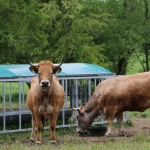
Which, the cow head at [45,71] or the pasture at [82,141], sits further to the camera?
the cow head at [45,71]

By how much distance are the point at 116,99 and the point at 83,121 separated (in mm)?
1127

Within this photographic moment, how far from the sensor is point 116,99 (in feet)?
46.2

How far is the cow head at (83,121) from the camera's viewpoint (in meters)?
14.2

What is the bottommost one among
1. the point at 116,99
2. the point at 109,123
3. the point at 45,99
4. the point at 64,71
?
the point at 109,123

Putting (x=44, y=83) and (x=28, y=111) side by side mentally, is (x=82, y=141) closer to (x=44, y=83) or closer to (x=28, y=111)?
(x=44, y=83)

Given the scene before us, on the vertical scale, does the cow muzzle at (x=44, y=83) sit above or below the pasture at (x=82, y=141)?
above

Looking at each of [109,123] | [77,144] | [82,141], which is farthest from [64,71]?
[77,144]

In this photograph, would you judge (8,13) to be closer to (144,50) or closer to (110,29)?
(110,29)

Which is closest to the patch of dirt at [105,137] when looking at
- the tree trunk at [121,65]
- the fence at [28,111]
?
the fence at [28,111]

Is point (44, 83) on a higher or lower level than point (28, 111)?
higher

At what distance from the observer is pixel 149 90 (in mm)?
14039

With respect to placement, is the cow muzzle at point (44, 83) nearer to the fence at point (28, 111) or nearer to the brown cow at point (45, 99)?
the brown cow at point (45, 99)

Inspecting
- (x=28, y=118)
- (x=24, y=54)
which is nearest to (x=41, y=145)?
(x=28, y=118)

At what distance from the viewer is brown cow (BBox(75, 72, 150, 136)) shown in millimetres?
14062
